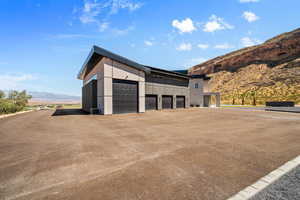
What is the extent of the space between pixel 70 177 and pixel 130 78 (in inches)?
659

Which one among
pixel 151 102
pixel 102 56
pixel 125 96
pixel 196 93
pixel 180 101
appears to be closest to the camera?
pixel 102 56

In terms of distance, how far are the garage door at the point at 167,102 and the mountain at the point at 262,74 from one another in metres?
32.6

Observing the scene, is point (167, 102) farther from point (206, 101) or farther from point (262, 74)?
point (262, 74)

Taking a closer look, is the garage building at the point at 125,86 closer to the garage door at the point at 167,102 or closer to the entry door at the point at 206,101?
the garage door at the point at 167,102

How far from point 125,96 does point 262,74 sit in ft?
248

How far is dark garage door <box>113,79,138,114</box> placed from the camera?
59.5ft

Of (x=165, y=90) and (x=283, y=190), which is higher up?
(x=165, y=90)

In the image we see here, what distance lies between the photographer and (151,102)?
77.2 ft

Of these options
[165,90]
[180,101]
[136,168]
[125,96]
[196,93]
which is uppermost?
[165,90]

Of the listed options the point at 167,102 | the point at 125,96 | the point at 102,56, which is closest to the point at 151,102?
the point at 167,102

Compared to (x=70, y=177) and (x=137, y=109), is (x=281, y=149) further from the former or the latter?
(x=137, y=109)

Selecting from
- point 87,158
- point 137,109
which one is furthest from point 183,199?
point 137,109

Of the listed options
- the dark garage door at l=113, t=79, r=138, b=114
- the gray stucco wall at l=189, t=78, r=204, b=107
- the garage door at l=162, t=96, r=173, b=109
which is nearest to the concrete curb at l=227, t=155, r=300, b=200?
the dark garage door at l=113, t=79, r=138, b=114

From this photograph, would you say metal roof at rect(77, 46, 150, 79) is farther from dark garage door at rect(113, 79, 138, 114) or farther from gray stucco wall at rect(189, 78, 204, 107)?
gray stucco wall at rect(189, 78, 204, 107)
